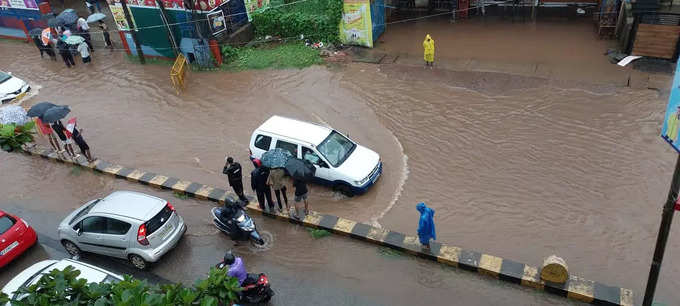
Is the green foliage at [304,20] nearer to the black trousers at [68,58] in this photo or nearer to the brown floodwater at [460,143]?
the brown floodwater at [460,143]

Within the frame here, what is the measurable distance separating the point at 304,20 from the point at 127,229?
507 inches

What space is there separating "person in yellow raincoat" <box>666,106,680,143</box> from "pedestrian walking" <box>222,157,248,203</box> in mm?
7850

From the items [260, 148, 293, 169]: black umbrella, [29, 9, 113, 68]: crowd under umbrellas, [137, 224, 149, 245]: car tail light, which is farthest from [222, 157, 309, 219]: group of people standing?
[29, 9, 113, 68]: crowd under umbrellas

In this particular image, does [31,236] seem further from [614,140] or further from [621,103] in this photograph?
[621,103]

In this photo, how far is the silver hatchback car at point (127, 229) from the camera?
9.31 metres

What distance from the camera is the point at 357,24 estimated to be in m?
19.0

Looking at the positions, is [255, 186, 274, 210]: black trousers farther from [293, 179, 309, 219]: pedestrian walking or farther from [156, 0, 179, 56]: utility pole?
[156, 0, 179, 56]: utility pole

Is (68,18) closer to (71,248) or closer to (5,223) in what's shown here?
(5,223)

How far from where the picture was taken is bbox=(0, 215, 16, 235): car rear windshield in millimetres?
10152

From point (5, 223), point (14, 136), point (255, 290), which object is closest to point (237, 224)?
point (255, 290)

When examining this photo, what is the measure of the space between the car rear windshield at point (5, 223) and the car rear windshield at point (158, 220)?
134 inches

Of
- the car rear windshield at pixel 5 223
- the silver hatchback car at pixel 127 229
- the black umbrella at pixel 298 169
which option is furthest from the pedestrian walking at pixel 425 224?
the car rear windshield at pixel 5 223

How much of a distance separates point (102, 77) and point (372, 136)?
41.5ft

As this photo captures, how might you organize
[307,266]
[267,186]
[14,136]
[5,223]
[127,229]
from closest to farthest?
[127,229]
[307,266]
[5,223]
[267,186]
[14,136]
